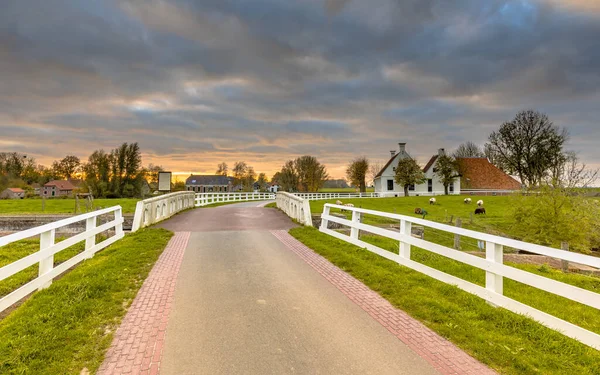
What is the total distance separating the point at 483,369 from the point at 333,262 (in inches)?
176

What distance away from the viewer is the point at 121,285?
5555 mm

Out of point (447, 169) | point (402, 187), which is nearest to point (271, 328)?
point (447, 169)

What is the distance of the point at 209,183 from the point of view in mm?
116750

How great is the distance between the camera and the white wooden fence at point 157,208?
39.7 feet

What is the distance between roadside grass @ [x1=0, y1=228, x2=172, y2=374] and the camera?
3.18m

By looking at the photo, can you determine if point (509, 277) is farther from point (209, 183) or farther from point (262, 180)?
point (262, 180)

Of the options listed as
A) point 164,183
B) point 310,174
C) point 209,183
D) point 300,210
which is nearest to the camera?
point 300,210

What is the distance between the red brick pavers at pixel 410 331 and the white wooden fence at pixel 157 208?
8.14 metres

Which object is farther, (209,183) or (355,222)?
(209,183)

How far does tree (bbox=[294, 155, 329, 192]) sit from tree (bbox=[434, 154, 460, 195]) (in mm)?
28055

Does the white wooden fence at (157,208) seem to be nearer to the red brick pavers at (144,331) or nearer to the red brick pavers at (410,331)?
the red brick pavers at (144,331)

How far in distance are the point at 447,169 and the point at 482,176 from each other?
7.39 metres

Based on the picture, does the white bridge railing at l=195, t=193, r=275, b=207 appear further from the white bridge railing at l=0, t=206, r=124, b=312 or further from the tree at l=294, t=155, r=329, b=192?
the tree at l=294, t=155, r=329, b=192

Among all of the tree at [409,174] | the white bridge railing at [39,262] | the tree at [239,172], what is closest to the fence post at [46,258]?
the white bridge railing at [39,262]
